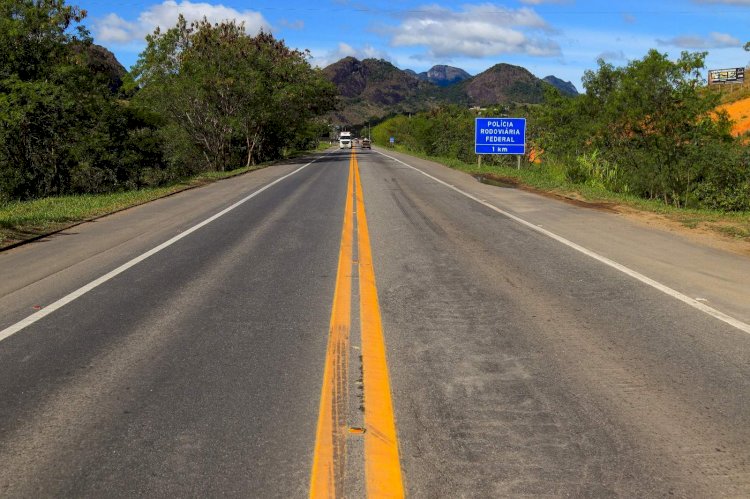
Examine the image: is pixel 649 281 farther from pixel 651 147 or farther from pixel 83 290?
pixel 651 147

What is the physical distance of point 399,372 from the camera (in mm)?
4180

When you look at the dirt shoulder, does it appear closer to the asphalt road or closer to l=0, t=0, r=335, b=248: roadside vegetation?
the asphalt road

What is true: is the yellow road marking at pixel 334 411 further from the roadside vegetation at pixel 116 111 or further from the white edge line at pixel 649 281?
the roadside vegetation at pixel 116 111

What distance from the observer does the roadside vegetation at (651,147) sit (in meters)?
15.2

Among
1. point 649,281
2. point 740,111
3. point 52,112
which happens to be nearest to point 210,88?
point 52,112

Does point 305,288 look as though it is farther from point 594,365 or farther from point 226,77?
point 226,77

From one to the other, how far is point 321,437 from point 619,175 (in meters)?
18.4

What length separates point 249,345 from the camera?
4.77 metres

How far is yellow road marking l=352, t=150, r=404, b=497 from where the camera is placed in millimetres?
2875

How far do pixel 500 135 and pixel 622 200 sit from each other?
13.8m

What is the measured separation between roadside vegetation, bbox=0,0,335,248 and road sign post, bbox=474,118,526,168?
1297 cm

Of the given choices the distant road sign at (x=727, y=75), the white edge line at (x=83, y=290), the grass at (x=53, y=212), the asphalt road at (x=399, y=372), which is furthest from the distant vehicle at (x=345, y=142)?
the asphalt road at (x=399, y=372)

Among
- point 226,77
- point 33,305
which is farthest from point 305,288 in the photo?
point 226,77

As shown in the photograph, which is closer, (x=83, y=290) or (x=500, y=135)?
(x=83, y=290)
